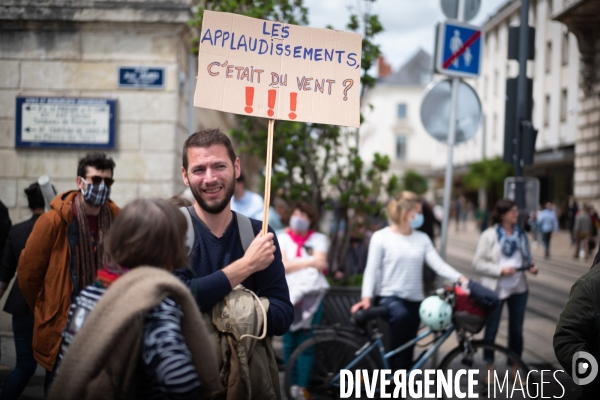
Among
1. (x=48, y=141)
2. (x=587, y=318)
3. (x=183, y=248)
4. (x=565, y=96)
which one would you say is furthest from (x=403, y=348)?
(x=565, y=96)

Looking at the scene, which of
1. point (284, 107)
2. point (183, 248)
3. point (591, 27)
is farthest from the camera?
point (591, 27)

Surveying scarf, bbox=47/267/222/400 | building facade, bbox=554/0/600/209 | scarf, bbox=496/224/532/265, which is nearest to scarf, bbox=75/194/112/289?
scarf, bbox=47/267/222/400

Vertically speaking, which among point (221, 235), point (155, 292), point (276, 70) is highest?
point (276, 70)

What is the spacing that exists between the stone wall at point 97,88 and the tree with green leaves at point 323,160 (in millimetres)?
678

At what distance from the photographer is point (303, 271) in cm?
598

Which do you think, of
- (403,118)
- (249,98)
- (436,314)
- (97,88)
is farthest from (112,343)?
(403,118)

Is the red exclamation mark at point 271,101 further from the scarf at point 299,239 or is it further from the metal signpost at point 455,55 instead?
the metal signpost at point 455,55

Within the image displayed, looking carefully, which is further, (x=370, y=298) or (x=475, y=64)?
(x=475, y=64)

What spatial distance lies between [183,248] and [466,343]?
3.52 metres

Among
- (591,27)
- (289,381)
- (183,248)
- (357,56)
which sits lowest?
(289,381)

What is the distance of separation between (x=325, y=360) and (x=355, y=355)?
0.83 ft

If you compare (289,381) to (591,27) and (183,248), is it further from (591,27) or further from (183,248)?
(591,27)

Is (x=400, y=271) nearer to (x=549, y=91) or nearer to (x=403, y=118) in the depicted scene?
(x=549, y=91)

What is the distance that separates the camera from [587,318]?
2.94 meters
